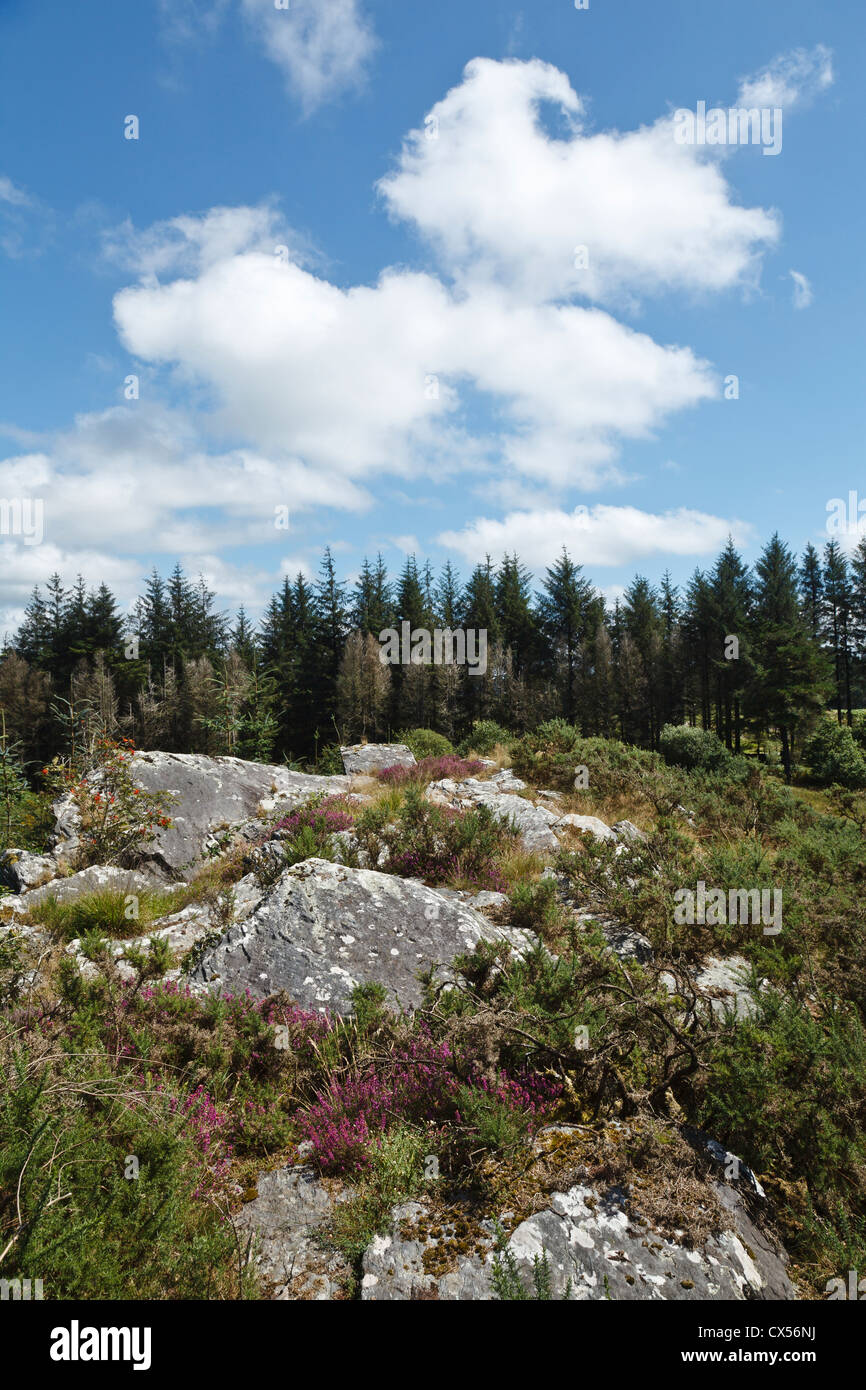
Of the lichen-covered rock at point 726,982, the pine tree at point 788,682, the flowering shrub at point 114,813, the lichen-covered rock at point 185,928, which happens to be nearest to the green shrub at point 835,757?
the pine tree at point 788,682

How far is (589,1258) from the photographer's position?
2.48 metres

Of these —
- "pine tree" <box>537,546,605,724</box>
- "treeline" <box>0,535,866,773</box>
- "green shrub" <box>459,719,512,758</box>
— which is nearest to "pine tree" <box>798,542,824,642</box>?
"treeline" <box>0,535,866,773</box>

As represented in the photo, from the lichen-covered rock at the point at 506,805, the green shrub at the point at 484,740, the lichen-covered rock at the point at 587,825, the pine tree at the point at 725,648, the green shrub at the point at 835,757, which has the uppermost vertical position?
the pine tree at the point at 725,648

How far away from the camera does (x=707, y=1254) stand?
2.49m

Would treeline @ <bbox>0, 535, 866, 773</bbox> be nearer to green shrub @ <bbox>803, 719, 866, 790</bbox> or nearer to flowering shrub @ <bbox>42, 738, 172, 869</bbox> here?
green shrub @ <bbox>803, 719, 866, 790</bbox>

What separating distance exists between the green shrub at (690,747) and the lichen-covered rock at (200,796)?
2001 centimetres

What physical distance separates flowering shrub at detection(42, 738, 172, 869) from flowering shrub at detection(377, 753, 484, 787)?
4361mm

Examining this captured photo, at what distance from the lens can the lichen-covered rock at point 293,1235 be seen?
2.60 meters

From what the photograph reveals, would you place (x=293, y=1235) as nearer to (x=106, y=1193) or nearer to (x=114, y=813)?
(x=106, y=1193)

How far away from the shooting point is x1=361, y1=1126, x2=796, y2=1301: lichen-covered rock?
7.88 feet

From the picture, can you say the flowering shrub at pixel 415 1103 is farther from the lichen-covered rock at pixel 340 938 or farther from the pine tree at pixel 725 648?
the pine tree at pixel 725 648

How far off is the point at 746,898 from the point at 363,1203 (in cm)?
462

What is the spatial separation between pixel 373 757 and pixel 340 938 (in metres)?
10.7
